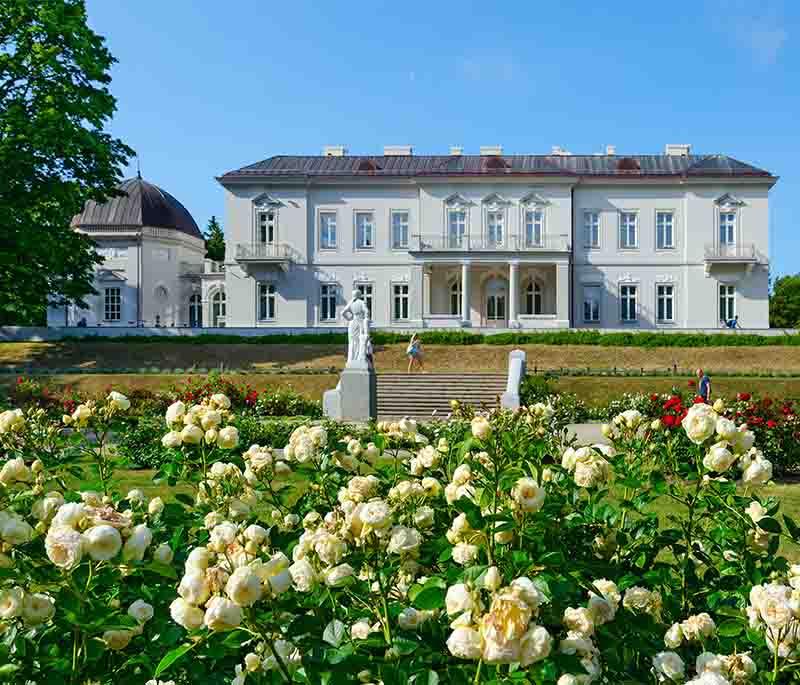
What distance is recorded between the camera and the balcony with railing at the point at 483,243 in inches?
1423

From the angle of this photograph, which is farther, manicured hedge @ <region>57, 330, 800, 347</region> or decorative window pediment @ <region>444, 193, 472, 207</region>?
decorative window pediment @ <region>444, 193, 472, 207</region>

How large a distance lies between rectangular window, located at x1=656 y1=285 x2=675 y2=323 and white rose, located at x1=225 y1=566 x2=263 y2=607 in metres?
38.3

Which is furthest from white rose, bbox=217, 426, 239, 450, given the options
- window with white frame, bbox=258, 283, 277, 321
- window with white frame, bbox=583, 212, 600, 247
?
window with white frame, bbox=583, 212, 600, 247

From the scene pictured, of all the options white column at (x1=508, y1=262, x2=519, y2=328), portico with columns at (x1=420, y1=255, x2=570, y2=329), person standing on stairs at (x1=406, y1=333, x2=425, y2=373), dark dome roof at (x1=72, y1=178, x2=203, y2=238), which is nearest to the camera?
person standing on stairs at (x1=406, y1=333, x2=425, y2=373)

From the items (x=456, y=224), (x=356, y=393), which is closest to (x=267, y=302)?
(x=456, y=224)

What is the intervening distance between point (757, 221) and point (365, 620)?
3969cm

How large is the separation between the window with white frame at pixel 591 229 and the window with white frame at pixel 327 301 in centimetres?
1309

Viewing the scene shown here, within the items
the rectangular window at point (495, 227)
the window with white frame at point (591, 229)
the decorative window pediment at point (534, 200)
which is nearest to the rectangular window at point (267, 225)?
the rectangular window at point (495, 227)

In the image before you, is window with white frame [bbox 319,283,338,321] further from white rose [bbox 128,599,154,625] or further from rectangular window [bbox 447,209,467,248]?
white rose [bbox 128,599,154,625]

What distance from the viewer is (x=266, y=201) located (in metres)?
37.7

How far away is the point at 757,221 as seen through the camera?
Answer: 36781mm

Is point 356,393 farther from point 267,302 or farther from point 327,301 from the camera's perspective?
point 267,302

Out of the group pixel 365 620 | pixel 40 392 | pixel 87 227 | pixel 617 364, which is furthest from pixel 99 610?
pixel 87 227

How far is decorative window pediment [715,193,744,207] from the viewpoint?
36.9m
